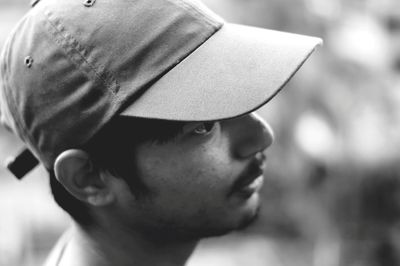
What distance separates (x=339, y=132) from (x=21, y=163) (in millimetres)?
1969

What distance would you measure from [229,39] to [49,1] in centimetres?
51

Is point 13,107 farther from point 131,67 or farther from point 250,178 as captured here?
point 250,178

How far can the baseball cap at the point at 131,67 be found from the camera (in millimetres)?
1713

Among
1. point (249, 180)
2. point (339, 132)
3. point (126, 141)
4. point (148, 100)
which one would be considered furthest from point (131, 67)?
point (339, 132)

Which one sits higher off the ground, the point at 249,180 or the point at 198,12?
the point at 198,12

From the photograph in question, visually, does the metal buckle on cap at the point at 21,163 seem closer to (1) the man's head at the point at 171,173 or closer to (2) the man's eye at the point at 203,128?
(1) the man's head at the point at 171,173

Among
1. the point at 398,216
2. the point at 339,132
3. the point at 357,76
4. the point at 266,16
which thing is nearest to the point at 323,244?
the point at 398,216

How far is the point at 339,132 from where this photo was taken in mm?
3578

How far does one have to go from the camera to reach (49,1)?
6.13ft

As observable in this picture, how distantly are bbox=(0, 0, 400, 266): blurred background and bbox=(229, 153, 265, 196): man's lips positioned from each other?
5.24 ft

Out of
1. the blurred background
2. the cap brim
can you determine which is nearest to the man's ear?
the cap brim

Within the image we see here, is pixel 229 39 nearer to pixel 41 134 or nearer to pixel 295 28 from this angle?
pixel 41 134

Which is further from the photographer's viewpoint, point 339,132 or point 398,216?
point 398,216

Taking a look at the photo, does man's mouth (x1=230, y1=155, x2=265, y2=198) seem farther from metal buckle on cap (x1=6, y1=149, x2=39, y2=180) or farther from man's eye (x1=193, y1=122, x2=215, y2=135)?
metal buckle on cap (x1=6, y1=149, x2=39, y2=180)
